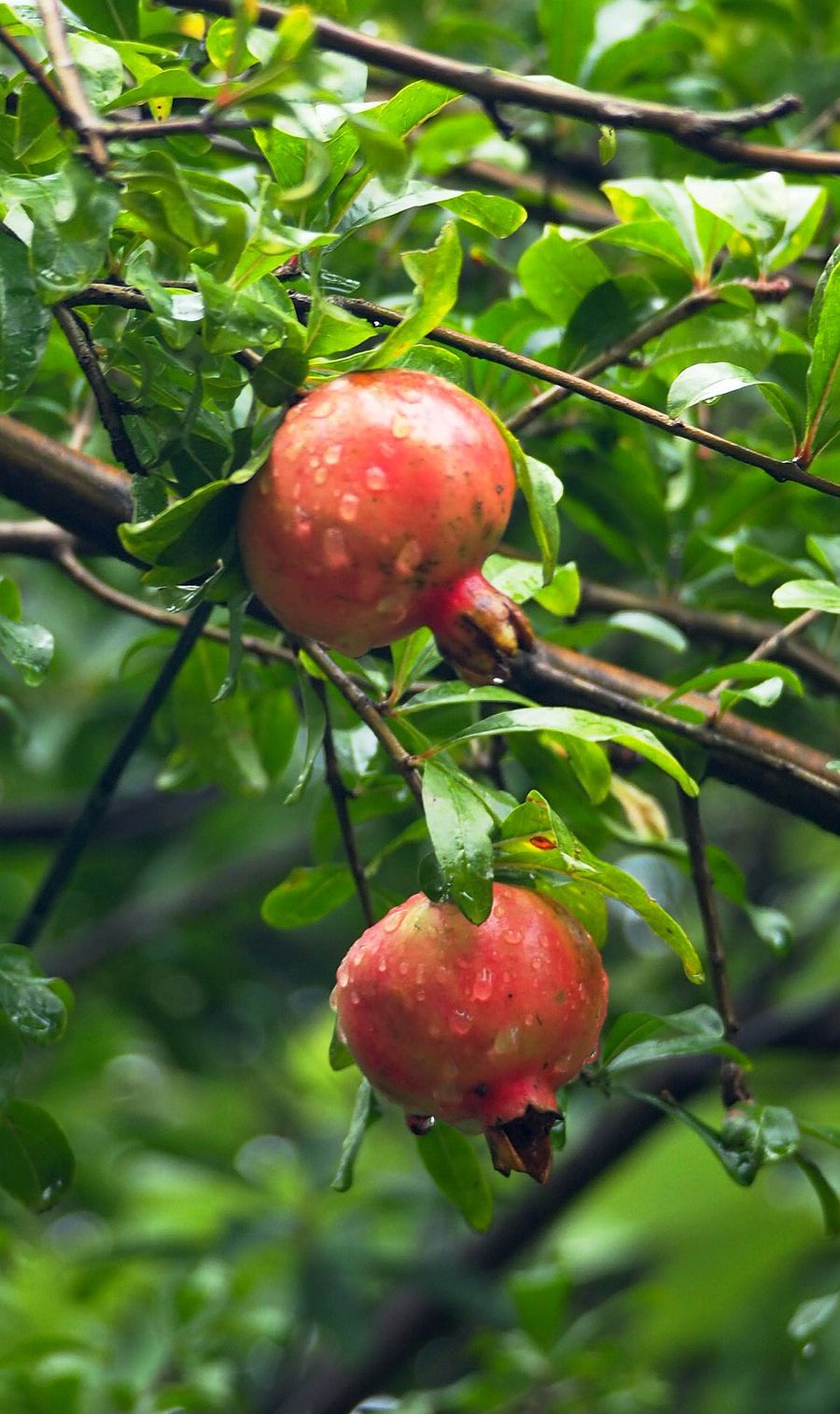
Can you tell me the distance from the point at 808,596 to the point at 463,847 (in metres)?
0.25

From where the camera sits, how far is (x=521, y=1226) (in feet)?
5.80

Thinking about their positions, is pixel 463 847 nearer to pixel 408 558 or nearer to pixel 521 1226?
pixel 408 558

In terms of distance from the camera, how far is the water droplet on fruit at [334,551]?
573 mm

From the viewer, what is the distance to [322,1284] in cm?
183

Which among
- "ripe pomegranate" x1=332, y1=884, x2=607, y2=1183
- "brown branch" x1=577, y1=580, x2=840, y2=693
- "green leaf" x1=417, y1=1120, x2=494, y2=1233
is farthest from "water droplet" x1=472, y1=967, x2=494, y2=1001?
"brown branch" x1=577, y1=580, x2=840, y2=693

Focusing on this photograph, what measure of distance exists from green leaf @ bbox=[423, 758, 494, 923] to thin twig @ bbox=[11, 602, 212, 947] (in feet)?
0.71

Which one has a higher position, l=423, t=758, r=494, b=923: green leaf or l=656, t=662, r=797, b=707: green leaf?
l=423, t=758, r=494, b=923: green leaf

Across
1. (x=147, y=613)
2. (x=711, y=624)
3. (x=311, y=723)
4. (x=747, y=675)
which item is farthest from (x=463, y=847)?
(x=711, y=624)

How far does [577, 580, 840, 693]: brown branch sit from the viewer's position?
109cm

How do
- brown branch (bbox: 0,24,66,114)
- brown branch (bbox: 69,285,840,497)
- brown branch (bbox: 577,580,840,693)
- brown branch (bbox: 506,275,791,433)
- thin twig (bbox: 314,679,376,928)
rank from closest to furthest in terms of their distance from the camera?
brown branch (bbox: 0,24,66,114), brown branch (bbox: 69,285,840,497), thin twig (bbox: 314,679,376,928), brown branch (bbox: 506,275,791,433), brown branch (bbox: 577,580,840,693)

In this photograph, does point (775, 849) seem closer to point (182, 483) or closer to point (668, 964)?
point (668, 964)

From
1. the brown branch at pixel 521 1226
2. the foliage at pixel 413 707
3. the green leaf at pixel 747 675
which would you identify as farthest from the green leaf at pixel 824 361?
the brown branch at pixel 521 1226

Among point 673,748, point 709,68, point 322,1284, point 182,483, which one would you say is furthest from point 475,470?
point 322,1284

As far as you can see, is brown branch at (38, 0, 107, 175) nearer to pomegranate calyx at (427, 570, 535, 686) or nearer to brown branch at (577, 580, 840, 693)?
pomegranate calyx at (427, 570, 535, 686)
